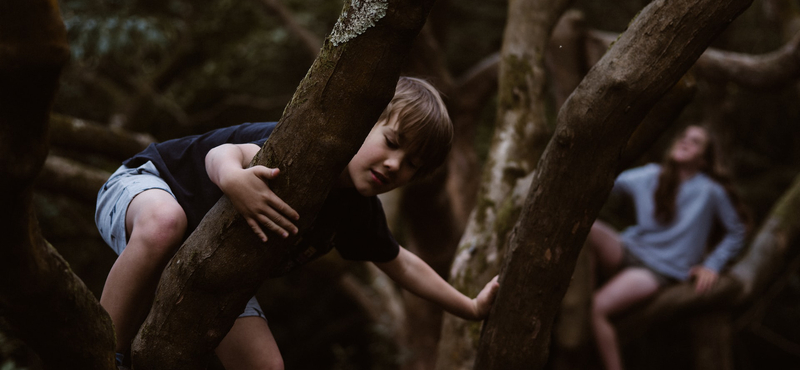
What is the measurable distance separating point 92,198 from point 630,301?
310cm

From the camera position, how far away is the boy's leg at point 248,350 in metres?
1.55

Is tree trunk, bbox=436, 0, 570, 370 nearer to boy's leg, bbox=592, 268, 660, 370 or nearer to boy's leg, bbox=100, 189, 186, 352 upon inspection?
boy's leg, bbox=100, 189, 186, 352

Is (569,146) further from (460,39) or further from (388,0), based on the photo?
(460,39)

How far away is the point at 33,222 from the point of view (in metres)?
0.81

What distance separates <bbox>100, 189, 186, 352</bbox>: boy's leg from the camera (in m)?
1.28

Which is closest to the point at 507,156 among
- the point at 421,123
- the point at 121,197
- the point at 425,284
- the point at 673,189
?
the point at 425,284

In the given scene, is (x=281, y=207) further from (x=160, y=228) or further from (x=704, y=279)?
(x=704, y=279)

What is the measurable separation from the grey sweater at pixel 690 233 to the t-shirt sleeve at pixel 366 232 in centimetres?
246

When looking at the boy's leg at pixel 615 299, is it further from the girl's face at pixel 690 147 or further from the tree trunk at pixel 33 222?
the tree trunk at pixel 33 222

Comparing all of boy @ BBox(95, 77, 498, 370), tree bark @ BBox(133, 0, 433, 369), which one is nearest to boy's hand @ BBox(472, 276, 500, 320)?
boy @ BBox(95, 77, 498, 370)

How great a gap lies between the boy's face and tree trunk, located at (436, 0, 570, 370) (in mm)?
792

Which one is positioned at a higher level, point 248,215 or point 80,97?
point 248,215

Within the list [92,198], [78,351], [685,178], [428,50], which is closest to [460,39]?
[428,50]

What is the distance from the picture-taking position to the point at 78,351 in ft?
3.18
